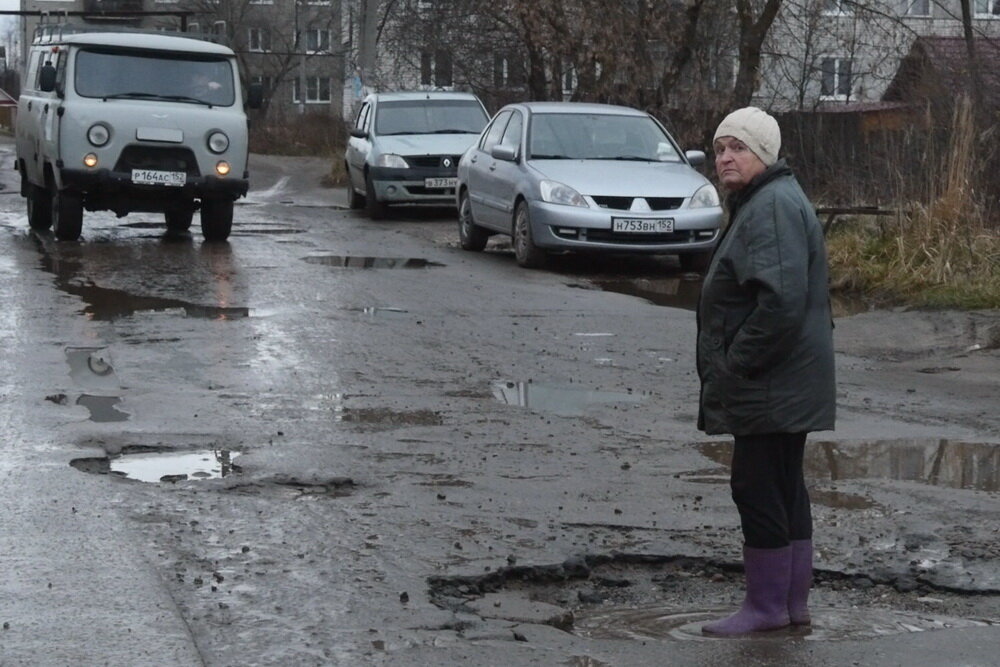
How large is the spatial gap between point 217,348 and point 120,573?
16.7 ft

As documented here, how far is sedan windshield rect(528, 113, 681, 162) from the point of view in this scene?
16.5m

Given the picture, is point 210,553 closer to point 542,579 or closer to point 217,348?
point 542,579

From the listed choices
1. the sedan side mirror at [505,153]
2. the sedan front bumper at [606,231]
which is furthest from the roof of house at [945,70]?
the sedan side mirror at [505,153]

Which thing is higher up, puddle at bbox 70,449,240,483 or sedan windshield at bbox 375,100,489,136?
sedan windshield at bbox 375,100,489,136

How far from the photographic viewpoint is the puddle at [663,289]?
1359cm

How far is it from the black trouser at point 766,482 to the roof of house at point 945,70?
12705 millimetres

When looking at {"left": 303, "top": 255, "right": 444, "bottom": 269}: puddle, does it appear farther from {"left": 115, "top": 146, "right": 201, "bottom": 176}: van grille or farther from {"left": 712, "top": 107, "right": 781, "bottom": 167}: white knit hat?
{"left": 712, "top": 107, "right": 781, "bottom": 167}: white knit hat

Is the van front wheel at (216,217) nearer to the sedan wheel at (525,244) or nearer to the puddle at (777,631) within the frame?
the sedan wheel at (525,244)

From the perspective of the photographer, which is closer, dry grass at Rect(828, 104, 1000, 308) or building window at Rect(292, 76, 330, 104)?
dry grass at Rect(828, 104, 1000, 308)

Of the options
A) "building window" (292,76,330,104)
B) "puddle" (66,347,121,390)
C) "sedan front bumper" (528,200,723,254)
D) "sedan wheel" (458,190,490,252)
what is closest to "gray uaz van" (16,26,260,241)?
"sedan wheel" (458,190,490,252)

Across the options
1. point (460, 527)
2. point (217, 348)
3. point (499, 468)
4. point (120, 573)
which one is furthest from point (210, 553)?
point (217, 348)

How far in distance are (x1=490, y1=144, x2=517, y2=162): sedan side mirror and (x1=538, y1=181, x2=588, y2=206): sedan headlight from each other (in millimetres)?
916

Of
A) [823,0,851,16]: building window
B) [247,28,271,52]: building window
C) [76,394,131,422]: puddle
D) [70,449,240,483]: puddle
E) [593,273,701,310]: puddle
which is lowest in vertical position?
[593,273,701,310]: puddle

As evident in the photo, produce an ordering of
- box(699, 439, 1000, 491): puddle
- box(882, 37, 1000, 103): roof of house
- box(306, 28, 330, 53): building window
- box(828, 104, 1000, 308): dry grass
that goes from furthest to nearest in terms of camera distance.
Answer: box(306, 28, 330, 53): building window → box(882, 37, 1000, 103): roof of house → box(828, 104, 1000, 308): dry grass → box(699, 439, 1000, 491): puddle
